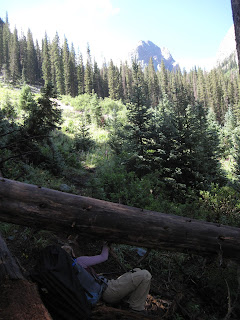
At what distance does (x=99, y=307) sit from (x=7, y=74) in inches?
2527

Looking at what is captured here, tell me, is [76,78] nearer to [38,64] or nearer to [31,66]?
[31,66]

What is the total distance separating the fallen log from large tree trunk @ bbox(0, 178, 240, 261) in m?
0.55

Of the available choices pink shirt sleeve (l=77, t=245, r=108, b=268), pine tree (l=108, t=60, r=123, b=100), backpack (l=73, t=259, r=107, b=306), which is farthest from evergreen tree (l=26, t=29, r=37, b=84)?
backpack (l=73, t=259, r=107, b=306)

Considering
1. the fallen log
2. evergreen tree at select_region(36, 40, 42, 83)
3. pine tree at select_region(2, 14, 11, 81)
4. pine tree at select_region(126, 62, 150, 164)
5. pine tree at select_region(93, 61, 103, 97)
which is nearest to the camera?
the fallen log

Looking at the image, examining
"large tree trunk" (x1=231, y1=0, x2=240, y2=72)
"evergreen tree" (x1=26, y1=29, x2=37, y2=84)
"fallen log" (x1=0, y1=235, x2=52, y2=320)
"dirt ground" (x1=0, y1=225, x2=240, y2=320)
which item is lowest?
"dirt ground" (x1=0, y1=225, x2=240, y2=320)

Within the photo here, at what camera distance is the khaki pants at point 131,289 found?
2836 millimetres

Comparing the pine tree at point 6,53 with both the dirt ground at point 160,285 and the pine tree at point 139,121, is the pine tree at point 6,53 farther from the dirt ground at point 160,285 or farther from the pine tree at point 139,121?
the dirt ground at point 160,285

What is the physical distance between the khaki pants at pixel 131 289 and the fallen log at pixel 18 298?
3.24 ft

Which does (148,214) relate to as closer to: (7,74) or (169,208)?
(169,208)

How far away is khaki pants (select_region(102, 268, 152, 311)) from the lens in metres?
2.84

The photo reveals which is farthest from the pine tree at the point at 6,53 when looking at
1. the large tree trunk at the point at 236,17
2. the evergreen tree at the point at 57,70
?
the large tree trunk at the point at 236,17

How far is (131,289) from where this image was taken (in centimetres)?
289

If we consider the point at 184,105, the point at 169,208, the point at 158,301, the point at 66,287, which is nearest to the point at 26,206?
the point at 66,287

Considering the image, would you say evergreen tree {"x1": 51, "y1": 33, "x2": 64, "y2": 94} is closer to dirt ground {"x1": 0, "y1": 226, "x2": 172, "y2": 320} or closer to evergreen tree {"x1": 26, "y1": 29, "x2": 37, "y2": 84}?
evergreen tree {"x1": 26, "y1": 29, "x2": 37, "y2": 84}
